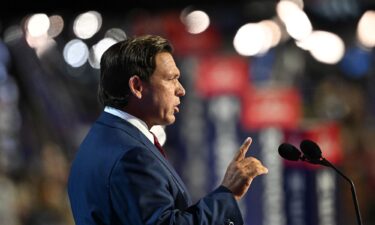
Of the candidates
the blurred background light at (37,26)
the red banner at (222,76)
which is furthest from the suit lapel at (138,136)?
the blurred background light at (37,26)

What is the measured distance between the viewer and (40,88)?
32.7 feet

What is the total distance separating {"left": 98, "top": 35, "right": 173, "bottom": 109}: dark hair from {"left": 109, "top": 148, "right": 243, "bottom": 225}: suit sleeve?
0.74 feet

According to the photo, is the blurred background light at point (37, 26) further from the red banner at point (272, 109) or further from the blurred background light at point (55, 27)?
the red banner at point (272, 109)

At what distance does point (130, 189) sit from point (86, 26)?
972 cm

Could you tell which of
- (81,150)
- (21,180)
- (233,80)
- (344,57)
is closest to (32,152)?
(21,180)

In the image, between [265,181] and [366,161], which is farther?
[366,161]

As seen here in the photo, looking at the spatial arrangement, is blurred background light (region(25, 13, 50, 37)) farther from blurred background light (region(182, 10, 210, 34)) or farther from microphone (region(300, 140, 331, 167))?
microphone (region(300, 140, 331, 167))

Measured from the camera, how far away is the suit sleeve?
2484 millimetres

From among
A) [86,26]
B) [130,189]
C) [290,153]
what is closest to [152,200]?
[130,189]

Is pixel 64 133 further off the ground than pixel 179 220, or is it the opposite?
pixel 179 220

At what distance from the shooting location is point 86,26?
12055 millimetres

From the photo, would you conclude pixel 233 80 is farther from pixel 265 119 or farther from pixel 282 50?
pixel 282 50

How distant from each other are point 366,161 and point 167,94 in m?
6.34

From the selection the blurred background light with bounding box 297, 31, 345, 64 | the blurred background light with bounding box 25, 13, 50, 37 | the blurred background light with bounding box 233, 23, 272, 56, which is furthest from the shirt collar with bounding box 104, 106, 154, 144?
the blurred background light with bounding box 25, 13, 50, 37
